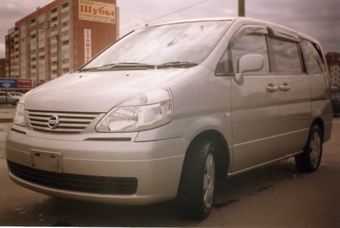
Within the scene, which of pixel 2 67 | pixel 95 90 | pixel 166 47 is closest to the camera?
pixel 95 90

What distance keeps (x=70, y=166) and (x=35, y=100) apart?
0.71 meters

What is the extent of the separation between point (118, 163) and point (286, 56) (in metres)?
2.78

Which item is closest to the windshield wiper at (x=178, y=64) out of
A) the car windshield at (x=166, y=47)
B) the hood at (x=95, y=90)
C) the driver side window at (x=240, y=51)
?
the car windshield at (x=166, y=47)

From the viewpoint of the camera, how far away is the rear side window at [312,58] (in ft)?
17.6

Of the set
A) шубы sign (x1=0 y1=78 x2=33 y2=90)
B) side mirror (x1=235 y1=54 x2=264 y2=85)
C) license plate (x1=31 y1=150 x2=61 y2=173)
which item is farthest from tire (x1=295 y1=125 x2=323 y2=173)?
шубы sign (x1=0 y1=78 x2=33 y2=90)

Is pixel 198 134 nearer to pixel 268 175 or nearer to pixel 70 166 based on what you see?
pixel 70 166

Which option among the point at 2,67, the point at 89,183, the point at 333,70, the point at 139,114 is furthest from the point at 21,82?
the point at 139,114

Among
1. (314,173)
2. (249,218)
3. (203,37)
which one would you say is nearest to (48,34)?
(203,37)

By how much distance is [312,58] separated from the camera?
558 cm

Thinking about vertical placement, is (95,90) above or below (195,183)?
above

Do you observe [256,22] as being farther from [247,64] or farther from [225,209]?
[225,209]

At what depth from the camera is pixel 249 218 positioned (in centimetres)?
350

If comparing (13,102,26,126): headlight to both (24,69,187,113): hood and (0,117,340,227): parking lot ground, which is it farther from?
(0,117,340,227): parking lot ground

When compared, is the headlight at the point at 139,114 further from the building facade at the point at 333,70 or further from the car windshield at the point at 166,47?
the building facade at the point at 333,70
